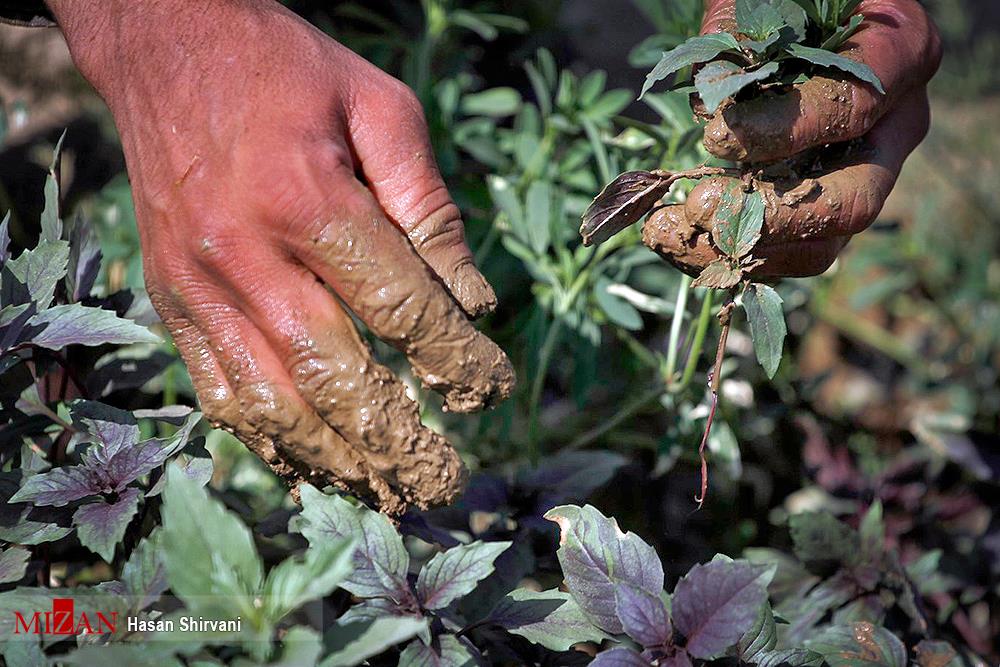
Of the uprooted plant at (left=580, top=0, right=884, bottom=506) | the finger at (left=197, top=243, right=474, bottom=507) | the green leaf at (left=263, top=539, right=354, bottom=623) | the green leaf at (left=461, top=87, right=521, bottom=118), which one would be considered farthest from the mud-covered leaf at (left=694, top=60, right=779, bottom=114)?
the green leaf at (left=461, top=87, right=521, bottom=118)

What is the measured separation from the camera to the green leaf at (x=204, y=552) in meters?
0.65

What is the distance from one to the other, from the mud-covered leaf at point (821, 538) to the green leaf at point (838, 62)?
610mm

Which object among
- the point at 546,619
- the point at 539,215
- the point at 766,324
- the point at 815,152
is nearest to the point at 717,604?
the point at 546,619

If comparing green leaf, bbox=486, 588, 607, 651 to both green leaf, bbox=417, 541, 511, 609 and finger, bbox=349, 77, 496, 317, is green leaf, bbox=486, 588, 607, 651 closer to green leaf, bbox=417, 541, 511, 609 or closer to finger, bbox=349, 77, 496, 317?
green leaf, bbox=417, 541, 511, 609

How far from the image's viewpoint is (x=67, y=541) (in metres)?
1.04

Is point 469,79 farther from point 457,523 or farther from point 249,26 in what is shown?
point 457,523

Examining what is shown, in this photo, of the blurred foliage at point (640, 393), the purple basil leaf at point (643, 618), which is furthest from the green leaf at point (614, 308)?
the purple basil leaf at point (643, 618)

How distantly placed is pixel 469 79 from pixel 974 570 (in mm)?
1267

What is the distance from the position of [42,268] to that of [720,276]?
719 millimetres

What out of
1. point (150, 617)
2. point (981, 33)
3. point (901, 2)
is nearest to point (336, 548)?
point (150, 617)

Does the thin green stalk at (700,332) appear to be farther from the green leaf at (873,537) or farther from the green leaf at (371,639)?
the green leaf at (371,639)

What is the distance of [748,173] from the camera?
901 mm

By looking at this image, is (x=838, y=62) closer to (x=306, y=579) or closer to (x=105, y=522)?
(x=306, y=579)

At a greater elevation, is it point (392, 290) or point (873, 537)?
point (392, 290)
